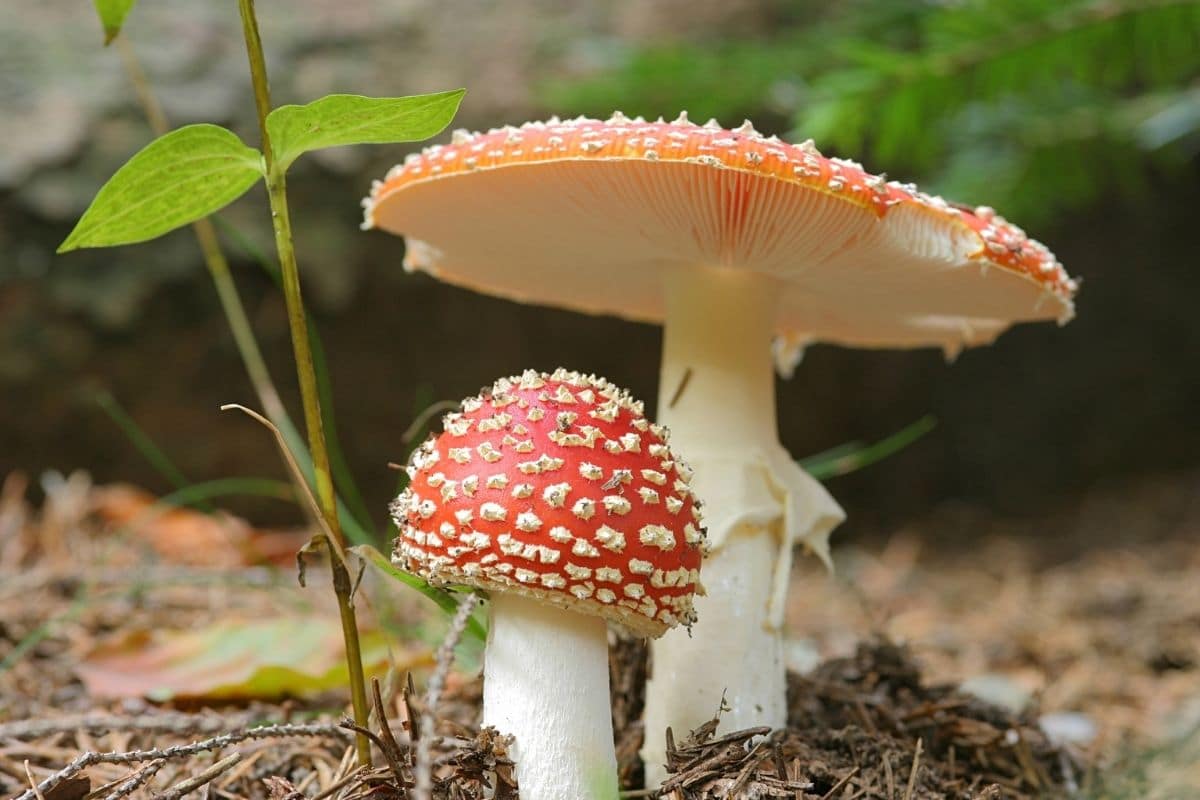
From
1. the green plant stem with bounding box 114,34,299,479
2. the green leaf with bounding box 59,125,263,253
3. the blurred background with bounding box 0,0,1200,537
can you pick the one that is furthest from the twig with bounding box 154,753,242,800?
the blurred background with bounding box 0,0,1200,537

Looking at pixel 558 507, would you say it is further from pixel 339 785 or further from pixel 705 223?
pixel 705 223

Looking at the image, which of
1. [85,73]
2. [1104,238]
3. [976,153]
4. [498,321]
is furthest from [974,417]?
[85,73]

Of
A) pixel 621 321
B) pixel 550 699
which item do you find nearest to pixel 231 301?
pixel 621 321

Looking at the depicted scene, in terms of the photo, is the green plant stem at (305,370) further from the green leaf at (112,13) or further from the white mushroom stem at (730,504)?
the white mushroom stem at (730,504)

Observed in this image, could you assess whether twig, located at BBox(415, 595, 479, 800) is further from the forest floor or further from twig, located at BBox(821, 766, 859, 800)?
twig, located at BBox(821, 766, 859, 800)

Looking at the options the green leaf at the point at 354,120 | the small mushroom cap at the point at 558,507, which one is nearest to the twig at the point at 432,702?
the small mushroom cap at the point at 558,507
